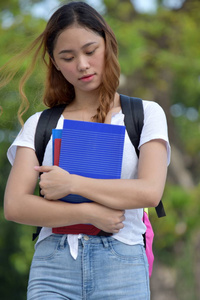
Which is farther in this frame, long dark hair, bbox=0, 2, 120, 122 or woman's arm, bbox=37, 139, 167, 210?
long dark hair, bbox=0, 2, 120, 122

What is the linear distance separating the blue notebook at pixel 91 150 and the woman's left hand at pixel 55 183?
0.05m

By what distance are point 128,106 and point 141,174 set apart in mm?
314

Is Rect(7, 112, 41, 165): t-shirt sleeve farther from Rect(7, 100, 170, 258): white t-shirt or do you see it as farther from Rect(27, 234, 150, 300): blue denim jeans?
Rect(27, 234, 150, 300): blue denim jeans

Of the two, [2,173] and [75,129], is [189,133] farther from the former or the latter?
[75,129]

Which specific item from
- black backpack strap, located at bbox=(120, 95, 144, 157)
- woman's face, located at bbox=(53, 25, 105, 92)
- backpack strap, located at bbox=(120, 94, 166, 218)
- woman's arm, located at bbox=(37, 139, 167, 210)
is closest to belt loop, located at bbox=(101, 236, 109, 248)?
woman's arm, located at bbox=(37, 139, 167, 210)

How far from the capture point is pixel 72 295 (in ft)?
6.79

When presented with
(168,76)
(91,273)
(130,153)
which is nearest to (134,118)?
(130,153)

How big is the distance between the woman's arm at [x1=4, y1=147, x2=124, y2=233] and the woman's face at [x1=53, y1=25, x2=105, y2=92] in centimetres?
37

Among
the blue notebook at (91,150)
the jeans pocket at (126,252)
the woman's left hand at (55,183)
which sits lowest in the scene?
the jeans pocket at (126,252)

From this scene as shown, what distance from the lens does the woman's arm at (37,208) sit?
207cm

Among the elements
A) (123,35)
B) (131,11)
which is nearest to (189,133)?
(131,11)

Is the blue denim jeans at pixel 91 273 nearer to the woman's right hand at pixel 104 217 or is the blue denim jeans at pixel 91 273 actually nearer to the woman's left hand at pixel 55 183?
the woman's right hand at pixel 104 217

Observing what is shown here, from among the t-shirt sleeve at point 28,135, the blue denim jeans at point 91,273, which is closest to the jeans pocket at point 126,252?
the blue denim jeans at point 91,273

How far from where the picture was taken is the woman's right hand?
81.4 inches
